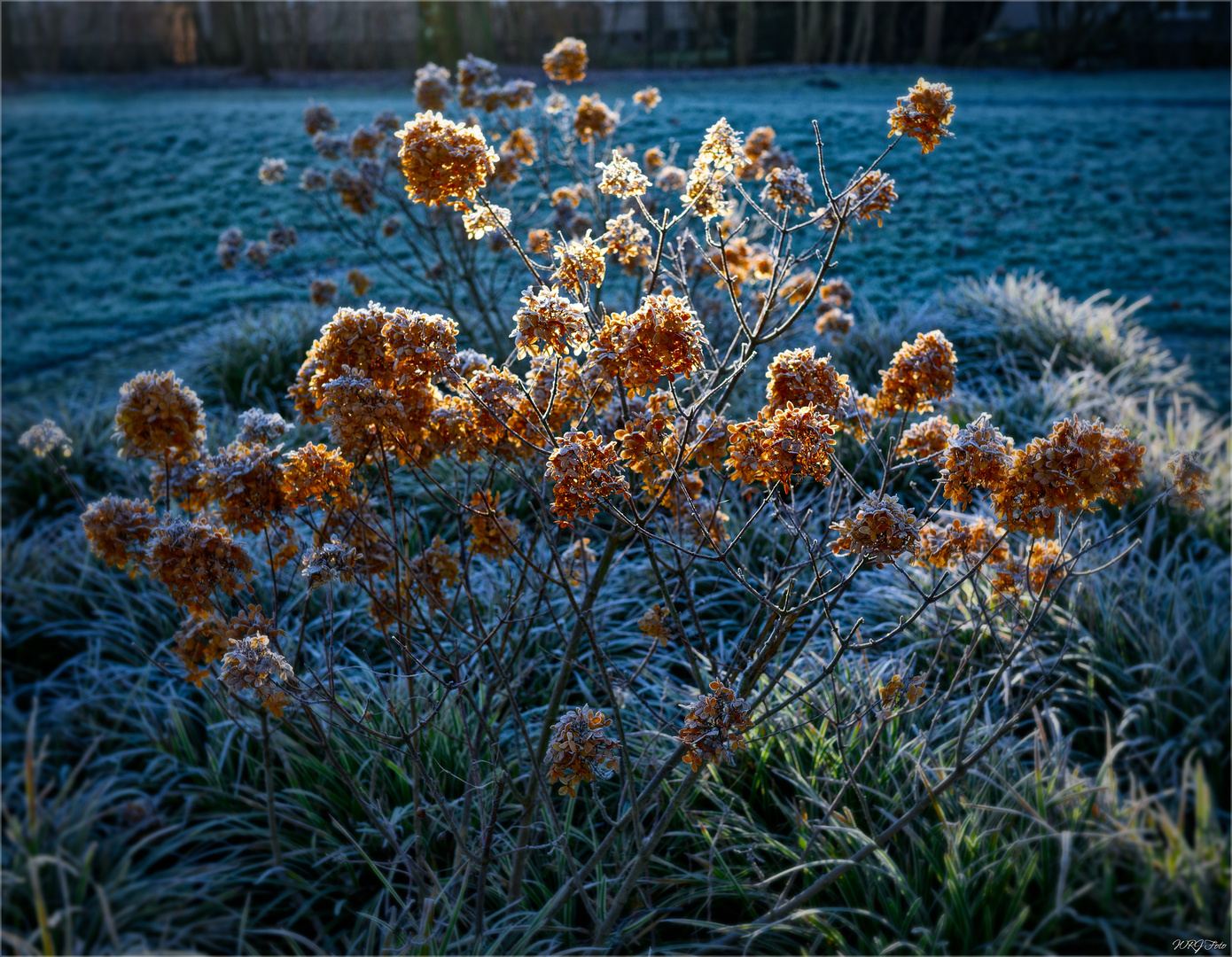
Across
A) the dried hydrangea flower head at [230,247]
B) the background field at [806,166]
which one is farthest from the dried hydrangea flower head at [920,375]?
the background field at [806,166]

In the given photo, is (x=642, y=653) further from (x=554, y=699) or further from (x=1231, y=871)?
(x=1231, y=871)

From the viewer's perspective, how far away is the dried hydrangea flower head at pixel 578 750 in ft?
5.33

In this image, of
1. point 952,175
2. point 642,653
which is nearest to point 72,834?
point 642,653

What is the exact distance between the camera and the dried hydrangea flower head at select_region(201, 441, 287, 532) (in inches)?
74.7

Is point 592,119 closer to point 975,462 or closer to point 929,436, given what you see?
point 929,436

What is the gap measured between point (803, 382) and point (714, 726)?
71cm

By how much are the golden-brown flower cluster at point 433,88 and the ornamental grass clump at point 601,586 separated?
1.69m

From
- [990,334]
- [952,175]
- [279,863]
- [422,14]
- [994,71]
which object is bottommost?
[279,863]

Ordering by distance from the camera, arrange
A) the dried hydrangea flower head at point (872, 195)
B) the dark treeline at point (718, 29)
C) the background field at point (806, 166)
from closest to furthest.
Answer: the dried hydrangea flower head at point (872, 195), the background field at point (806, 166), the dark treeline at point (718, 29)

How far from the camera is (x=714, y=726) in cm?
161

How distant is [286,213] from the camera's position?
945cm

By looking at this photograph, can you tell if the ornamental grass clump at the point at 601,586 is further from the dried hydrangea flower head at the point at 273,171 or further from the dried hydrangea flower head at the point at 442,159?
the dried hydrangea flower head at the point at 273,171

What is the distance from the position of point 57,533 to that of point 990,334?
5329mm

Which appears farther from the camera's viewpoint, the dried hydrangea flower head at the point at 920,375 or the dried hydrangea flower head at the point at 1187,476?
the dried hydrangea flower head at the point at 920,375
